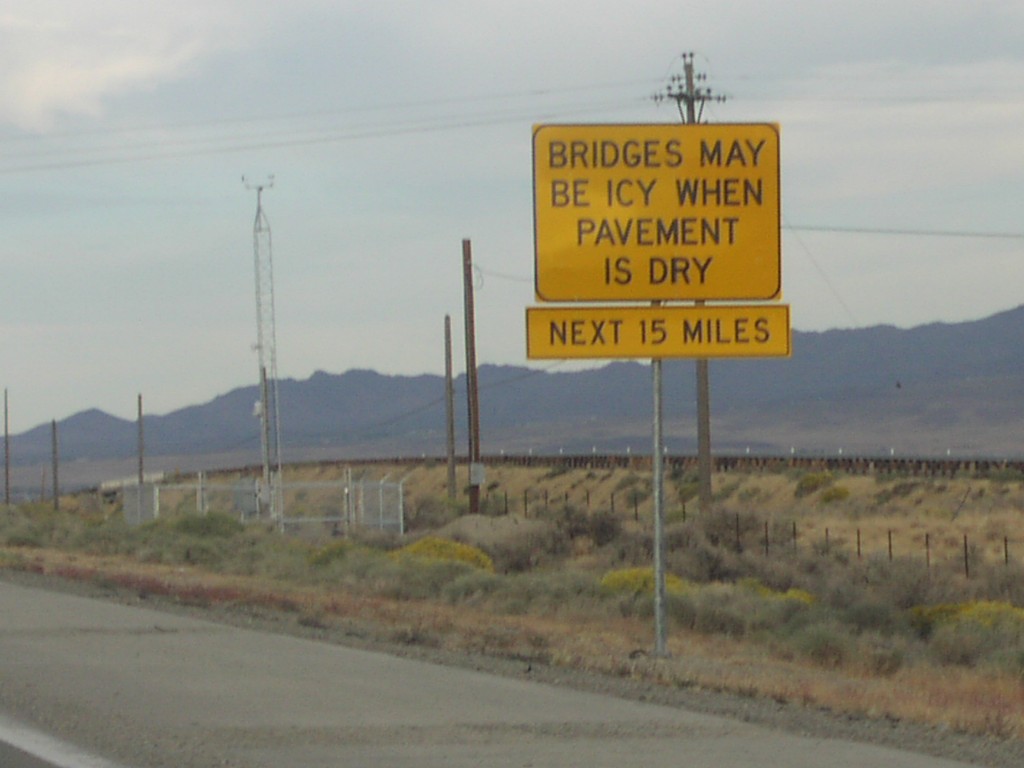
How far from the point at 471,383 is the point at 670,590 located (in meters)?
20.8

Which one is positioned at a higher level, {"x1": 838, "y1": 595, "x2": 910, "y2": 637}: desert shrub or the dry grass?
the dry grass

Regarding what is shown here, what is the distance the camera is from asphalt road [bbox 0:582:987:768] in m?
9.18

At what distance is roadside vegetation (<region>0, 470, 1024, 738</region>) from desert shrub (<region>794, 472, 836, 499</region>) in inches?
643

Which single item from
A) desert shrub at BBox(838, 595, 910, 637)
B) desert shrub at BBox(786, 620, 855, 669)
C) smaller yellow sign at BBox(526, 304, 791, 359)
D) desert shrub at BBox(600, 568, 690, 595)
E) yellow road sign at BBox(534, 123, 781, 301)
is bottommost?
desert shrub at BBox(838, 595, 910, 637)

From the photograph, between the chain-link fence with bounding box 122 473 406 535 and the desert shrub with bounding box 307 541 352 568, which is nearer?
the desert shrub with bounding box 307 541 352 568

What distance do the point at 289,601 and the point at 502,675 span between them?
7191 millimetres

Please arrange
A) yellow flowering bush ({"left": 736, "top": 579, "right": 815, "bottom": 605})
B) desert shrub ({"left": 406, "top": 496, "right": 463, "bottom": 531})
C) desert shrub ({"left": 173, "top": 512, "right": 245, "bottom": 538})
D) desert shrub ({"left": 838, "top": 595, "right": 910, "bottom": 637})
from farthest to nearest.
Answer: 1. desert shrub ({"left": 406, "top": 496, "right": 463, "bottom": 531})
2. desert shrub ({"left": 173, "top": 512, "right": 245, "bottom": 538})
3. yellow flowering bush ({"left": 736, "top": 579, "right": 815, "bottom": 605})
4. desert shrub ({"left": 838, "top": 595, "right": 910, "bottom": 637})

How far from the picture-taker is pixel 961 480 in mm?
65688

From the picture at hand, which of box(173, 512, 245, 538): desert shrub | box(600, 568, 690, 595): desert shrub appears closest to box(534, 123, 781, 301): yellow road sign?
box(600, 568, 690, 595): desert shrub

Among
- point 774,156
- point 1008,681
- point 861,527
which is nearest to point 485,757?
point 774,156

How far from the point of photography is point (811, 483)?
67188 mm

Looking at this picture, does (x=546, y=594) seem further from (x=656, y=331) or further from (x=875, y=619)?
(x=656, y=331)

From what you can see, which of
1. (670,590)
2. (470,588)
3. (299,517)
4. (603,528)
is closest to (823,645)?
(670,590)

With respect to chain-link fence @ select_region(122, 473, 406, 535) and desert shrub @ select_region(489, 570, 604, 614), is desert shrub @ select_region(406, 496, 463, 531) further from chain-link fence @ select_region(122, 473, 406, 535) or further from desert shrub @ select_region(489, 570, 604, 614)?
desert shrub @ select_region(489, 570, 604, 614)
